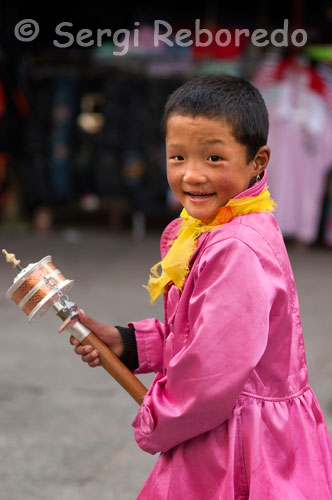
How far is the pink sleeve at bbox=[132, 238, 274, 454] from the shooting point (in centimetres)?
130

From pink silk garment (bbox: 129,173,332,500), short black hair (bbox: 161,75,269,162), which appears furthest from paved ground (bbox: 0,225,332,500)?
short black hair (bbox: 161,75,269,162)

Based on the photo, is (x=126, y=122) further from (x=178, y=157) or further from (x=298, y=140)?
(x=178, y=157)

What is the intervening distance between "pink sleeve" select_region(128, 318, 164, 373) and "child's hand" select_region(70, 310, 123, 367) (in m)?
0.05

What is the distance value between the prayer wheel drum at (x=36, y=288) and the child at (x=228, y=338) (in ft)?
0.81

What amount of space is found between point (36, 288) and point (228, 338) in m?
0.44

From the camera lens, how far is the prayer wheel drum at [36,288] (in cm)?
149

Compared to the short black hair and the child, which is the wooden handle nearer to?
the child

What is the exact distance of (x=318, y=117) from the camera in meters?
6.56

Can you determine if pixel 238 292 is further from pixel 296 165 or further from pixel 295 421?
pixel 296 165

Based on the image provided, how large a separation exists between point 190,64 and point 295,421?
19.7ft

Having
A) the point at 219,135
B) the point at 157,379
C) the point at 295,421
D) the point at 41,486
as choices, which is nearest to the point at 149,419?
the point at 157,379

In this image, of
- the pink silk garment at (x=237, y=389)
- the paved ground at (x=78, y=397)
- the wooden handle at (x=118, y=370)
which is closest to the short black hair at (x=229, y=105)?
the pink silk garment at (x=237, y=389)

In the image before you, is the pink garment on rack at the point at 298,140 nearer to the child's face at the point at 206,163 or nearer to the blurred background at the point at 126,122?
the blurred background at the point at 126,122

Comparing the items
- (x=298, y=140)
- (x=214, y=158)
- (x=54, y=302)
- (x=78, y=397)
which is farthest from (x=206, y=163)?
(x=298, y=140)
